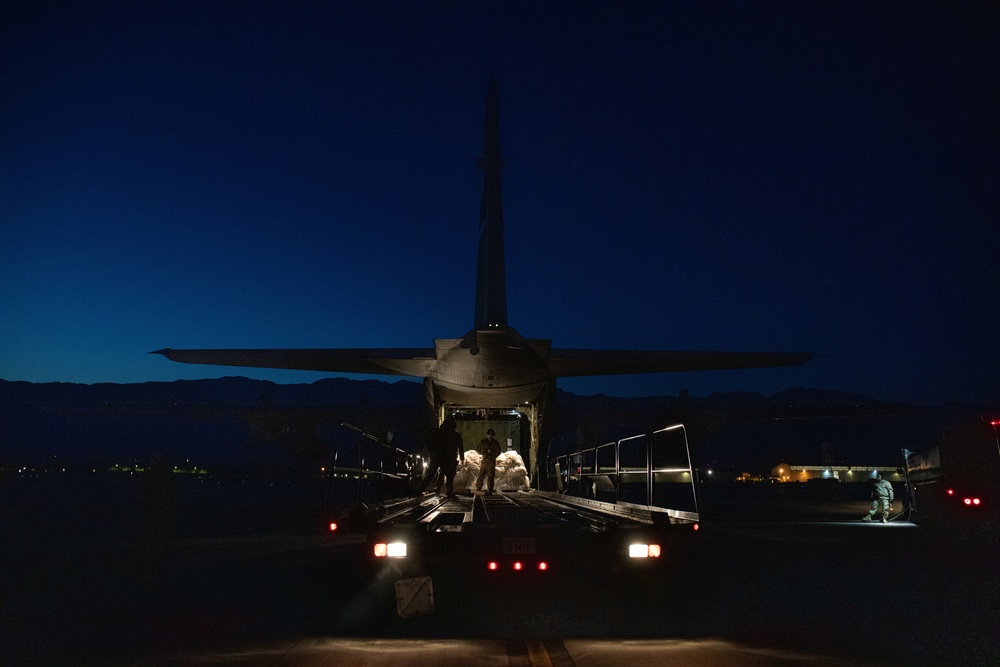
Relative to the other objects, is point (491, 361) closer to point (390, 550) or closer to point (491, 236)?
point (390, 550)

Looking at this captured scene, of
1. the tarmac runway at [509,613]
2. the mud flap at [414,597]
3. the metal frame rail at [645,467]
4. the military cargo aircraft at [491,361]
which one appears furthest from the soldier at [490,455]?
the mud flap at [414,597]

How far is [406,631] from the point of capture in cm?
513

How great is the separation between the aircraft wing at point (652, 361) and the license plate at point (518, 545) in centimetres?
603

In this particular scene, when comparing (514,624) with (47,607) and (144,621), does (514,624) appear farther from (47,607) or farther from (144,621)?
(47,607)

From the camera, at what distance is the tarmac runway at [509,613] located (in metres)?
4.45

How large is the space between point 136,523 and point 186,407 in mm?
7986

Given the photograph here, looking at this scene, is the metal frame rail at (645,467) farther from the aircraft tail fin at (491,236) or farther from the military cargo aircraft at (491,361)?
the aircraft tail fin at (491,236)

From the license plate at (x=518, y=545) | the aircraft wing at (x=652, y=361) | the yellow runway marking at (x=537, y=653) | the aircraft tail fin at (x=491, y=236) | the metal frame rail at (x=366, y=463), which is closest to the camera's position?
the yellow runway marking at (x=537, y=653)

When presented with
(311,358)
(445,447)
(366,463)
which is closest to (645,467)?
(445,447)

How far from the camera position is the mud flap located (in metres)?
5.70

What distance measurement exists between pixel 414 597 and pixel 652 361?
7338 mm

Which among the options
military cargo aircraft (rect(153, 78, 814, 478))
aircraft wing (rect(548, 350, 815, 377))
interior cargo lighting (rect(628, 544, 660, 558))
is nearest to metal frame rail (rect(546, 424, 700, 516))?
interior cargo lighting (rect(628, 544, 660, 558))

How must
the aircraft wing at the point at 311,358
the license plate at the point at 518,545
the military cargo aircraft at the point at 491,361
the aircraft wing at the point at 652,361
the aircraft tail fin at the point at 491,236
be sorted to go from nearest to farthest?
1. the license plate at the point at 518,545
2. the military cargo aircraft at the point at 491,361
3. the aircraft wing at the point at 652,361
4. the aircraft wing at the point at 311,358
5. the aircraft tail fin at the point at 491,236

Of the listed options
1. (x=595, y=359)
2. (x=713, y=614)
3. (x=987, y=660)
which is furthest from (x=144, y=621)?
(x=595, y=359)
